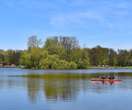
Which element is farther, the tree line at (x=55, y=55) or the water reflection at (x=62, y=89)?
the tree line at (x=55, y=55)

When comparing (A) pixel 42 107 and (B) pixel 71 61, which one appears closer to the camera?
(A) pixel 42 107

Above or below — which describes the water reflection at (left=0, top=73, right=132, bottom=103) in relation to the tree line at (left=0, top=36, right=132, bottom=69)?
below

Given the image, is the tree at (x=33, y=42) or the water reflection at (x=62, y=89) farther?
the tree at (x=33, y=42)

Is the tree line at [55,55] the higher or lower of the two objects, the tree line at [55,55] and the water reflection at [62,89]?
the higher

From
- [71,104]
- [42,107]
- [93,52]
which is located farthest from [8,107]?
[93,52]

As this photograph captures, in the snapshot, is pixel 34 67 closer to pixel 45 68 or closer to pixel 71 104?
pixel 45 68

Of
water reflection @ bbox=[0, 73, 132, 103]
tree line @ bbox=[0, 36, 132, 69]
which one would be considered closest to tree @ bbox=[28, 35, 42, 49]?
tree line @ bbox=[0, 36, 132, 69]

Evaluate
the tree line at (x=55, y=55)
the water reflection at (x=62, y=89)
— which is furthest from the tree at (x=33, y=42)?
the water reflection at (x=62, y=89)

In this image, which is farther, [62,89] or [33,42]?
[33,42]

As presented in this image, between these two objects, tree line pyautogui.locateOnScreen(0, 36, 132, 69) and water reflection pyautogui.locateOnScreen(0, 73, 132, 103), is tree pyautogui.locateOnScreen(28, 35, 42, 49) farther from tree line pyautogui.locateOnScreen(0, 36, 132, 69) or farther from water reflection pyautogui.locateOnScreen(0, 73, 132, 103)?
water reflection pyautogui.locateOnScreen(0, 73, 132, 103)

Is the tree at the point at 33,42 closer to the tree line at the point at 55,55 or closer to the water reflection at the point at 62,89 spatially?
the tree line at the point at 55,55

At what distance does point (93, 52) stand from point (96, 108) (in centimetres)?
13217

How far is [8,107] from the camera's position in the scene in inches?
1172

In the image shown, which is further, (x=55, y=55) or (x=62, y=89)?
(x=55, y=55)
